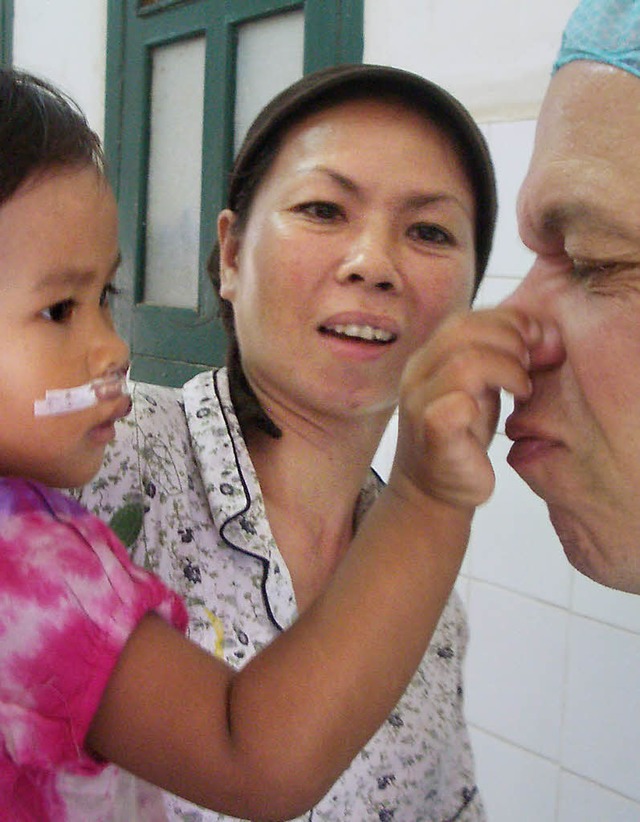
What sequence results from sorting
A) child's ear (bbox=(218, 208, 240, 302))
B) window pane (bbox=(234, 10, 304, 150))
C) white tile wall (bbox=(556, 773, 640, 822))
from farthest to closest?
window pane (bbox=(234, 10, 304, 150)) < white tile wall (bbox=(556, 773, 640, 822)) < child's ear (bbox=(218, 208, 240, 302))

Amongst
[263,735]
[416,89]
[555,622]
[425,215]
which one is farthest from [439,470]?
[555,622]

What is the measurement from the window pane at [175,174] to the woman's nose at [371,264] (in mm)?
1668

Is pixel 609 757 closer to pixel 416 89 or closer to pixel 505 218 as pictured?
pixel 505 218

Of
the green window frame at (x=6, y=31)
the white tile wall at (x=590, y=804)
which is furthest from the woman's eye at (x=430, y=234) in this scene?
the green window frame at (x=6, y=31)

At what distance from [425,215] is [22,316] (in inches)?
21.6

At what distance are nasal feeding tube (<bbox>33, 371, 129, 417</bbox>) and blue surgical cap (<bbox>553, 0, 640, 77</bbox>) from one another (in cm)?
45

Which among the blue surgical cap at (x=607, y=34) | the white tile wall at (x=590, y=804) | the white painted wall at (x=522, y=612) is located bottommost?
the white tile wall at (x=590, y=804)

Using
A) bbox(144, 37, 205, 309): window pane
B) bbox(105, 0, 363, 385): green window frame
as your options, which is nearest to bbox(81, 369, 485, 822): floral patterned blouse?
bbox(105, 0, 363, 385): green window frame

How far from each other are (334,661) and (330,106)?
68 centimetres

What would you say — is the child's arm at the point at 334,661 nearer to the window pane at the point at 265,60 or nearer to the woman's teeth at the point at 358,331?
the woman's teeth at the point at 358,331

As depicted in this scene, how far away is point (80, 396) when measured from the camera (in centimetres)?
64

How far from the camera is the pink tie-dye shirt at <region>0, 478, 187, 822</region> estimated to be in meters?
0.56

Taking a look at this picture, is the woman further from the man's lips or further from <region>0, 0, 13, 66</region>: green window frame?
<region>0, 0, 13, 66</region>: green window frame

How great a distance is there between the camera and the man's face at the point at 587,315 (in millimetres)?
650
